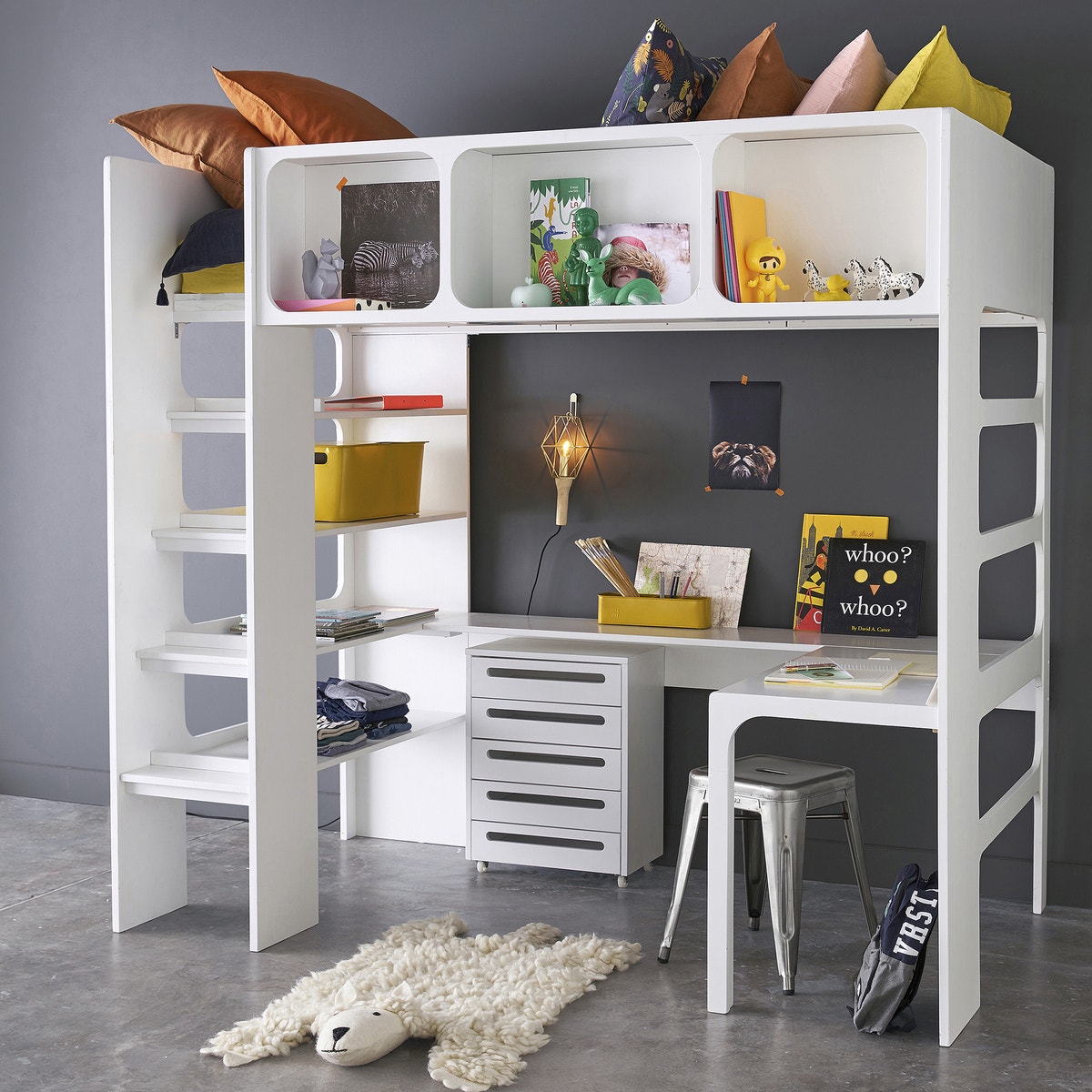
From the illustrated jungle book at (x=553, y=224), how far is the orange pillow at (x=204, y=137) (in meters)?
0.83

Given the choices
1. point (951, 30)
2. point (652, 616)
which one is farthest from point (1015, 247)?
point (652, 616)

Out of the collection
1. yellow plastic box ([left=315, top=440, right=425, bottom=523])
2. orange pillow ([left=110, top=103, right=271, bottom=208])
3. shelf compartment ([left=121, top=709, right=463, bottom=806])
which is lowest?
shelf compartment ([left=121, top=709, right=463, bottom=806])

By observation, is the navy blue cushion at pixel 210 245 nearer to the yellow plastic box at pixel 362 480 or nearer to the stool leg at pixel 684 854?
the yellow plastic box at pixel 362 480

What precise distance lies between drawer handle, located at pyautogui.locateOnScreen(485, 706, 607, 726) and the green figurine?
131cm

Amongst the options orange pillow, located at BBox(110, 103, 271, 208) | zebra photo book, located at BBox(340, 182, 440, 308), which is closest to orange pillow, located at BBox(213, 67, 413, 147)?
orange pillow, located at BBox(110, 103, 271, 208)

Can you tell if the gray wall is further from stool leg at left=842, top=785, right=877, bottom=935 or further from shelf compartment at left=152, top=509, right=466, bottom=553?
shelf compartment at left=152, top=509, right=466, bottom=553

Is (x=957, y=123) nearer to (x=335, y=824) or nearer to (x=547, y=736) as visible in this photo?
(x=547, y=736)

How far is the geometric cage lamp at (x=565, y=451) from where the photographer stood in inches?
174

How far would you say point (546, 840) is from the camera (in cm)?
425

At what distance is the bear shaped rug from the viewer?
296 cm

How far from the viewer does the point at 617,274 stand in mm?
3377

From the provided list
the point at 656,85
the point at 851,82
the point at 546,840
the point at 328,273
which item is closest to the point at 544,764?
the point at 546,840

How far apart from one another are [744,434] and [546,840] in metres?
1.35

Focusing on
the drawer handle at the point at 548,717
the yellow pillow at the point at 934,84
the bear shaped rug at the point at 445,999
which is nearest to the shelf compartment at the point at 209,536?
the drawer handle at the point at 548,717
